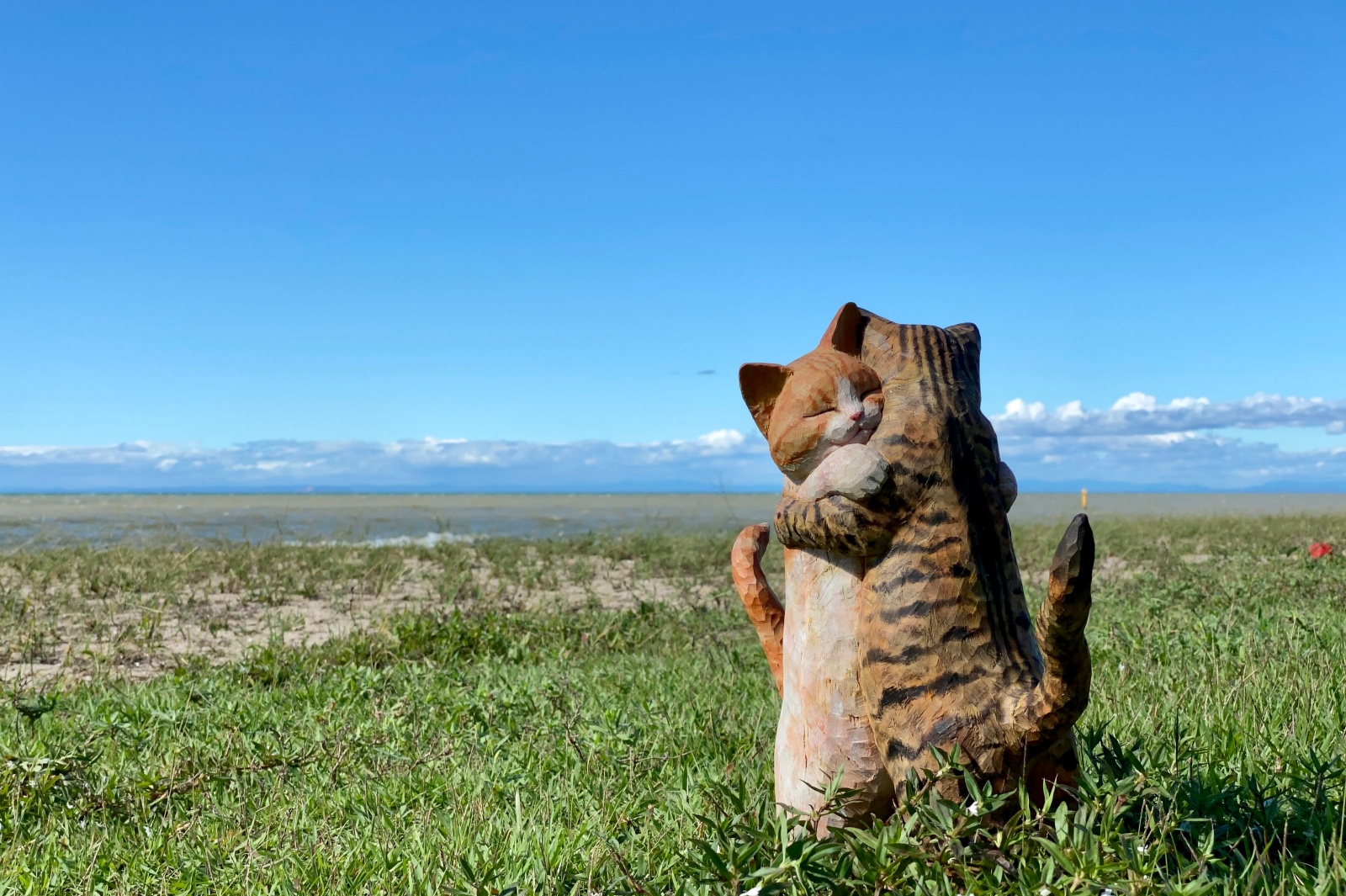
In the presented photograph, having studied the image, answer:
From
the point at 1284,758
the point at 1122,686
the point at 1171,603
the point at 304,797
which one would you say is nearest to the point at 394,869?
the point at 304,797

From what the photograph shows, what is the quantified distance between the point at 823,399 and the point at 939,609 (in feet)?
2.01

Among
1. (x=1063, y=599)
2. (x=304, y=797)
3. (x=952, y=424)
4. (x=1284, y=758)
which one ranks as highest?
(x=952, y=424)

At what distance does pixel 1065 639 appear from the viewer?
7.11 ft

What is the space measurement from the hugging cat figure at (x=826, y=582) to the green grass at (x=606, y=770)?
153 mm

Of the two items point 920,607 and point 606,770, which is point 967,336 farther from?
point 606,770

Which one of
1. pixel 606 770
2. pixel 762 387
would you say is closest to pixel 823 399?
pixel 762 387

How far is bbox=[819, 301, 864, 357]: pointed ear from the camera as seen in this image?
2.65m

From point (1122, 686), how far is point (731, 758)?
6.36ft

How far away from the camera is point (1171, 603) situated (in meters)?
6.75

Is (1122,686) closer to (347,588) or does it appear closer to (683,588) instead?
(683,588)

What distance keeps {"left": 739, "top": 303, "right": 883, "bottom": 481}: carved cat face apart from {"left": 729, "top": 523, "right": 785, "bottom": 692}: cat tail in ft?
1.15

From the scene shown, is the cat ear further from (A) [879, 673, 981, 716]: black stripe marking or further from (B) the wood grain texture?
(A) [879, 673, 981, 716]: black stripe marking

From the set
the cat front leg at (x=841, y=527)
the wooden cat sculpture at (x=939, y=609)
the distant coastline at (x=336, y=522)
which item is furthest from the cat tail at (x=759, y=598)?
the distant coastline at (x=336, y=522)

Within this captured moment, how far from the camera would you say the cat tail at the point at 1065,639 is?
6.81 ft
